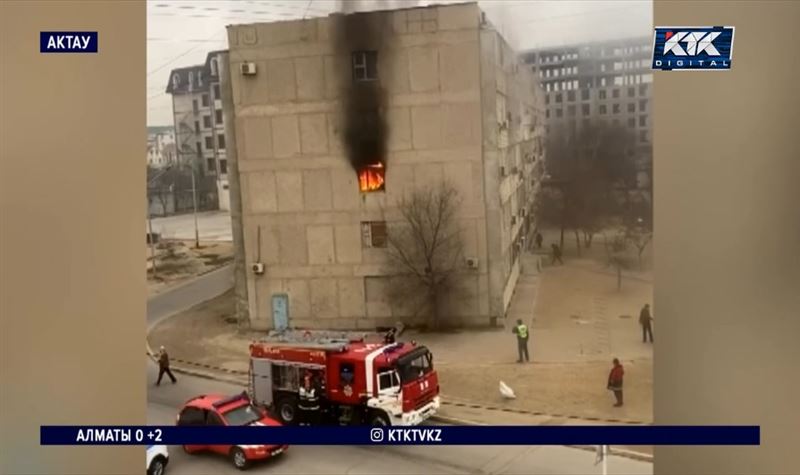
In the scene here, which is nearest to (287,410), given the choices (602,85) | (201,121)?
(201,121)

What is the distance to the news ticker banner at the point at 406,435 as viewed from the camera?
174 cm

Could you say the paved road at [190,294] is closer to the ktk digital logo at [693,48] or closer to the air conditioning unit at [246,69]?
the air conditioning unit at [246,69]

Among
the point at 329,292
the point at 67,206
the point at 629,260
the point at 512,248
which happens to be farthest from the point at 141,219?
the point at 629,260

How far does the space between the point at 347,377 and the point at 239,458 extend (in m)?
0.39

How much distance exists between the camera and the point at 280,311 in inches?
72.6

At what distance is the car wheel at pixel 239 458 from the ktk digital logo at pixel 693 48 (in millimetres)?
1583

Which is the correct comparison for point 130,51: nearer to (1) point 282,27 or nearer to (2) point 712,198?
(1) point 282,27

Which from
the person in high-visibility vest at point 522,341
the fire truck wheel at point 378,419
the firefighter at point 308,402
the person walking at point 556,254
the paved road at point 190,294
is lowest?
the fire truck wheel at point 378,419

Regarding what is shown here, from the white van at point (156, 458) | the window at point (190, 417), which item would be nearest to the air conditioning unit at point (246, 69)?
the window at point (190, 417)

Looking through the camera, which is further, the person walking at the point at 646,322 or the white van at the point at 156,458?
the white van at the point at 156,458

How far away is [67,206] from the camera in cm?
181

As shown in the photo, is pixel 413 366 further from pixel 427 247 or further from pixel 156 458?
pixel 156 458

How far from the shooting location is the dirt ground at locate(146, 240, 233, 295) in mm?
1820

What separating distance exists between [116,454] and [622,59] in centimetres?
183
